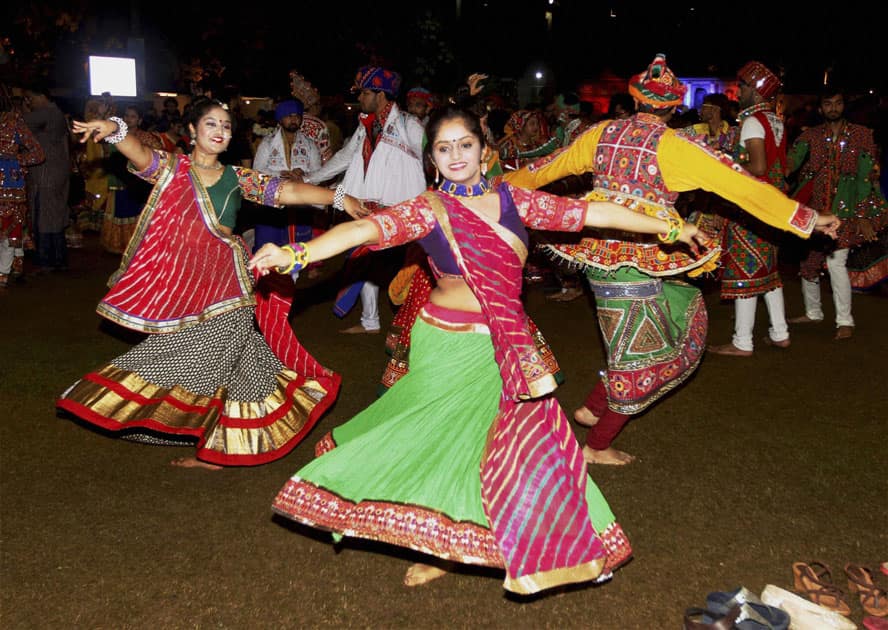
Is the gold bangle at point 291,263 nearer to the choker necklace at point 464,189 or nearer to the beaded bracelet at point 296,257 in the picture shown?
the beaded bracelet at point 296,257

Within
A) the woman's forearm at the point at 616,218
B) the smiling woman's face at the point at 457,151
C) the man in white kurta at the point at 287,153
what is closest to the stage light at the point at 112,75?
the man in white kurta at the point at 287,153

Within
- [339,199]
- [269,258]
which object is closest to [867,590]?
[269,258]

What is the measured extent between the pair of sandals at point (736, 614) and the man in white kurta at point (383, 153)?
369 centimetres

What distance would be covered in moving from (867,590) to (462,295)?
1.71 meters

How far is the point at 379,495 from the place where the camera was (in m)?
2.92

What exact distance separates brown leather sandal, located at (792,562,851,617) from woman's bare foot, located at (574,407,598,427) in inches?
59.3

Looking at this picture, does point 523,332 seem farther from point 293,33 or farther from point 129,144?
point 293,33

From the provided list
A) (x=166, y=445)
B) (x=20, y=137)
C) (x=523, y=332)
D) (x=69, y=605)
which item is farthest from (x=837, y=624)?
(x=20, y=137)

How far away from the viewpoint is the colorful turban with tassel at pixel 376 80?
592cm

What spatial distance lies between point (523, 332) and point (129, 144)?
6.79ft

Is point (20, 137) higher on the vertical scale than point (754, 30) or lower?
lower

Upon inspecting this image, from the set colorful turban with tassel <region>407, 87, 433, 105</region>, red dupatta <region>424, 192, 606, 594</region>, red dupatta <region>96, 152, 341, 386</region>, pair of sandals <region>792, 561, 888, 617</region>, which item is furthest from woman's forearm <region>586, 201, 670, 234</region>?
colorful turban with tassel <region>407, 87, 433, 105</region>

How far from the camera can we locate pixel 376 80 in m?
5.93

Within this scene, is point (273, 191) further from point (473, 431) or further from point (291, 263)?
point (473, 431)
